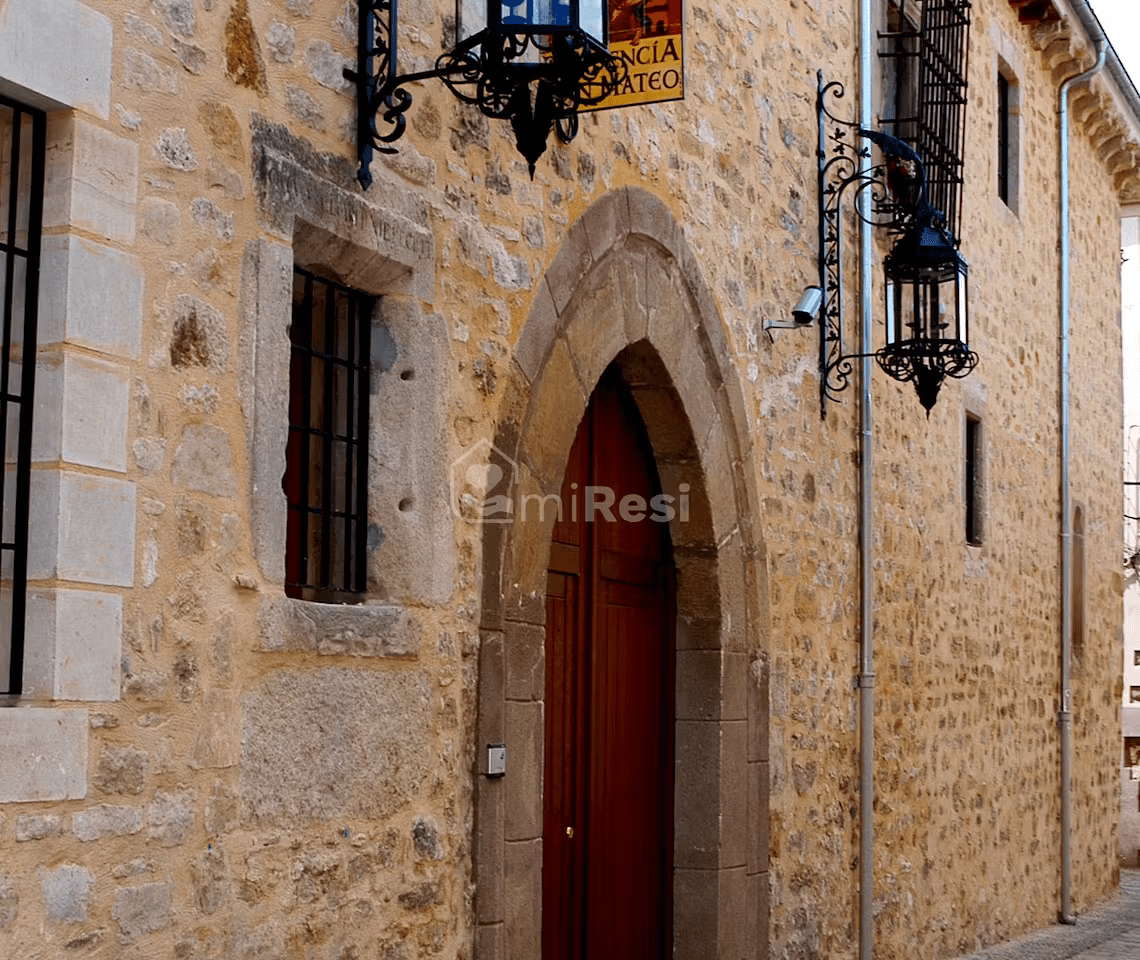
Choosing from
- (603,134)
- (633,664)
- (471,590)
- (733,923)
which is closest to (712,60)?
(603,134)

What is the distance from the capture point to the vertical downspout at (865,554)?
8.05 metres

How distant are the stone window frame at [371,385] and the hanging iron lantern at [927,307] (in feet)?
12.6

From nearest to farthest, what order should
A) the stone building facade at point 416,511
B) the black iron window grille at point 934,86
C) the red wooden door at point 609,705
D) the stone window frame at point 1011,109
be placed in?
1. the stone building facade at point 416,511
2. the red wooden door at point 609,705
3. the black iron window grille at point 934,86
4. the stone window frame at point 1011,109

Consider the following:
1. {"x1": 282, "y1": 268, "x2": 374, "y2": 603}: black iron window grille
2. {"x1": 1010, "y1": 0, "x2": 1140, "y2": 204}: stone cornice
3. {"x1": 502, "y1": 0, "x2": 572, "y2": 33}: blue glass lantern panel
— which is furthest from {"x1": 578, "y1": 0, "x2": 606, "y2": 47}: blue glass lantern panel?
{"x1": 1010, "y1": 0, "x2": 1140, "y2": 204}: stone cornice

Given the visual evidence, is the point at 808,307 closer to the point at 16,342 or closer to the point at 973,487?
the point at 973,487

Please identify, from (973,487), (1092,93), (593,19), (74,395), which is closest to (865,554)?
(973,487)

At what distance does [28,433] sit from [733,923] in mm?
4149

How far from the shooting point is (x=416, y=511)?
4.68 m

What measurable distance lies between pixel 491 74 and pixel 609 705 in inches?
114

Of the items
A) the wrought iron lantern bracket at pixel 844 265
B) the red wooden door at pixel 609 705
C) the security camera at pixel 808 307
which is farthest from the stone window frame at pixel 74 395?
the wrought iron lantern bracket at pixel 844 265

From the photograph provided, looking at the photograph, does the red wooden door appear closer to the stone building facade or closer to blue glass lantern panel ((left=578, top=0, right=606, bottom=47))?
the stone building facade

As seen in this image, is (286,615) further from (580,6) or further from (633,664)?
(633,664)

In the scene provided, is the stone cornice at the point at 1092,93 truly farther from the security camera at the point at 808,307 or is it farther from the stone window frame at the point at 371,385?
the stone window frame at the point at 371,385

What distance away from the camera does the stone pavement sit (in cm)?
1007
